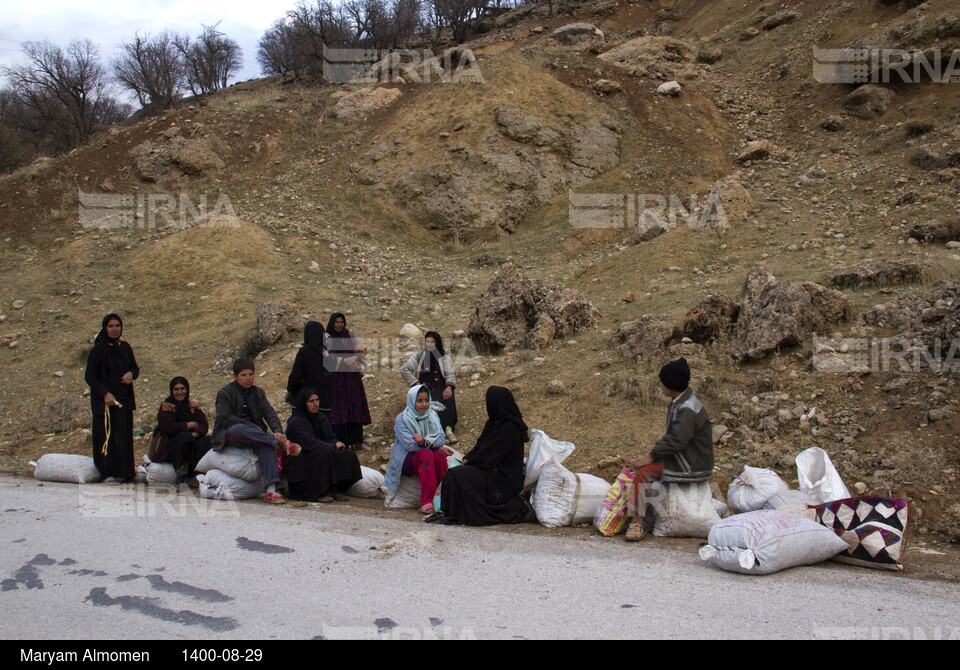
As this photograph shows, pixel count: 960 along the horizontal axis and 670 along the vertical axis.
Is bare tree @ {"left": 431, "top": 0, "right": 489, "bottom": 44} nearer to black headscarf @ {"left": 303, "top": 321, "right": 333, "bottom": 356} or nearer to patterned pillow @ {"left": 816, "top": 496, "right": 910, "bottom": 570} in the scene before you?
black headscarf @ {"left": 303, "top": 321, "right": 333, "bottom": 356}

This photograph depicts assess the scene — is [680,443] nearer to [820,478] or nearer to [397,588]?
[820,478]

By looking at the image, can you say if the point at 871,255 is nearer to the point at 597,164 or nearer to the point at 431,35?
the point at 597,164

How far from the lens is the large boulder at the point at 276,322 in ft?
34.3

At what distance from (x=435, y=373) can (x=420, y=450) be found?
1.81 metres

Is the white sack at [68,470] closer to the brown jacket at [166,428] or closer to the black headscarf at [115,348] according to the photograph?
the brown jacket at [166,428]

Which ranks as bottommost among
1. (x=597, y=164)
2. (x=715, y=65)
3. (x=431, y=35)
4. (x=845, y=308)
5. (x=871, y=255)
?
(x=845, y=308)

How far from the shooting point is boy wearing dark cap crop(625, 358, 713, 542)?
3.96 meters

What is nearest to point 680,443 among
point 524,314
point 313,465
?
point 313,465

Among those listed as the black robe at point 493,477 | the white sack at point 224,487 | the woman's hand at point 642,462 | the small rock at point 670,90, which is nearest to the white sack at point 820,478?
the woman's hand at point 642,462

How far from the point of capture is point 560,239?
50.9 feet

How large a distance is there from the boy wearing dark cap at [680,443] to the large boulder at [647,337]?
3299 millimetres

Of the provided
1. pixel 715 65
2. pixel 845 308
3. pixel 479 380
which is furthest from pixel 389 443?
pixel 715 65

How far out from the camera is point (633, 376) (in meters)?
6.96

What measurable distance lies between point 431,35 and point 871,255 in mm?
33126
